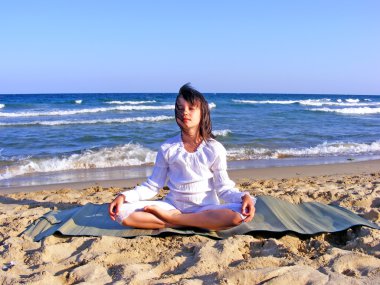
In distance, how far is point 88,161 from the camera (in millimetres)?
8891

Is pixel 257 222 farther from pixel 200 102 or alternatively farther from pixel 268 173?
pixel 268 173

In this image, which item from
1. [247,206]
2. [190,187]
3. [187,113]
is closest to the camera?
[247,206]

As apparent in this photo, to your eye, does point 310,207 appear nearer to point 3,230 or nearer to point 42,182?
point 3,230

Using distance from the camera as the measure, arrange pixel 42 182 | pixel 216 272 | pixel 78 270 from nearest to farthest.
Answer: pixel 216 272
pixel 78 270
pixel 42 182

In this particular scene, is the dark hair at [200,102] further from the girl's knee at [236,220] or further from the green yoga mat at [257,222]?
the green yoga mat at [257,222]

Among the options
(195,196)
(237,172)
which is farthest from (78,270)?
(237,172)

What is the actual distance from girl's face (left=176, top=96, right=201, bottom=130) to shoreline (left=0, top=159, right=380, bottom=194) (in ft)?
11.0

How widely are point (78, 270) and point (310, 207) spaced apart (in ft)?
8.03

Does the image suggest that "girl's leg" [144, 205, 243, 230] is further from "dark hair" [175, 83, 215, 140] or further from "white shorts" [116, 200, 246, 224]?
"dark hair" [175, 83, 215, 140]

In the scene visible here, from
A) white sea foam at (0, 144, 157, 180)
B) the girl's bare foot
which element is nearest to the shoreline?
white sea foam at (0, 144, 157, 180)

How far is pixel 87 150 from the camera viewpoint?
9.87m

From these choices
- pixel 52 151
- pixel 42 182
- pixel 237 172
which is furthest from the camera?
pixel 52 151

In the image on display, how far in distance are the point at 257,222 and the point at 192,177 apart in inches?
27.9

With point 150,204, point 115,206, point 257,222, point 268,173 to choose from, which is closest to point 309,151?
point 268,173
